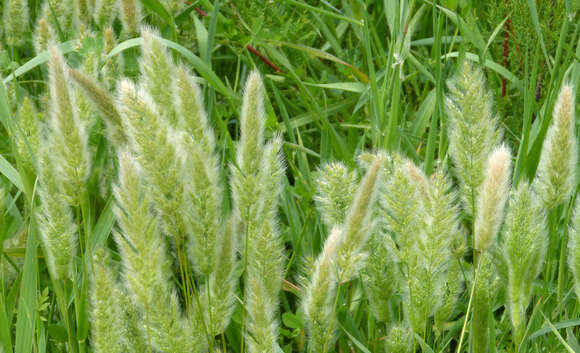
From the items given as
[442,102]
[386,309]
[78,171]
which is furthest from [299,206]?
[78,171]

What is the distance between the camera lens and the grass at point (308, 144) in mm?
1611

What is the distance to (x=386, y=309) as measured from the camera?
161 cm

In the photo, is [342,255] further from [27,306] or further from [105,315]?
[27,306]

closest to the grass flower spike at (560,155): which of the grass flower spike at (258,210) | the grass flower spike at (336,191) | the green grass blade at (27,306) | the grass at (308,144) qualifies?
the grass at (308,144)

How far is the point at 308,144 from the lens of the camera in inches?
106

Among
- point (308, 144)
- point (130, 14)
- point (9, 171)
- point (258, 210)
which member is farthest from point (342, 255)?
point (308, 144)

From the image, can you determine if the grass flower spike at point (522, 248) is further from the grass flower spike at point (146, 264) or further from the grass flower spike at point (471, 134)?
the grass flower spike at point (146, 264)

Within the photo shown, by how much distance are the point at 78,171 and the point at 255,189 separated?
0.31 metres

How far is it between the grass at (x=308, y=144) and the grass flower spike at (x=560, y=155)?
0.23m

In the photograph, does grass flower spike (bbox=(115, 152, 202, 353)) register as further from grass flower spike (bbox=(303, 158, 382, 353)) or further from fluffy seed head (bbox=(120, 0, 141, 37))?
fluffy seed head (bbox=(120, 0, 141, 37))

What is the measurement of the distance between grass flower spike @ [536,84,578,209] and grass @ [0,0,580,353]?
0.76 feet

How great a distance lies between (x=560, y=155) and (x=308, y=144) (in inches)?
52.3

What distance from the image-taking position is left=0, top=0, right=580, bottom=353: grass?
1.61 meters

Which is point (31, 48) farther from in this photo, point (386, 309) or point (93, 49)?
point (386, 309)
